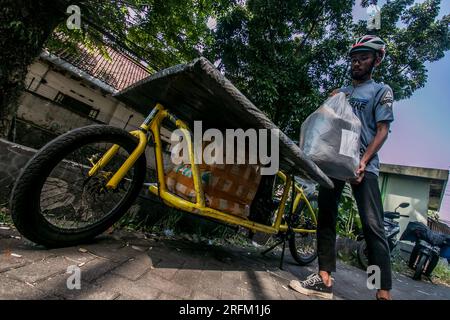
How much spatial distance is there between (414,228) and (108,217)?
6516 millimetres

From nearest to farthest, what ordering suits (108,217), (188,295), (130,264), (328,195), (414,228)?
(188,295)
(130,264)
(108,217)
(328,195)
(414,228)

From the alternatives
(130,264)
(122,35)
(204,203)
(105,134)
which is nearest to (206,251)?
(204,203)

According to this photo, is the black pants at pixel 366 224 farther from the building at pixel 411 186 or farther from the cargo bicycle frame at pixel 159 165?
the building at pixel 411 186

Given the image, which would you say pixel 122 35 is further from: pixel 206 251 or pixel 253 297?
pixel 253 297

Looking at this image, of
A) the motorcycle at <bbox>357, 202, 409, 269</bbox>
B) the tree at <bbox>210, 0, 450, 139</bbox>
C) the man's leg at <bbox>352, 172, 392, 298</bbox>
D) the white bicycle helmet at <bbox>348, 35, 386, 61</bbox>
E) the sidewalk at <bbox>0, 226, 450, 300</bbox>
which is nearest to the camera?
the sidewalk at <bbox>0, 226, 450, 300</bbox>

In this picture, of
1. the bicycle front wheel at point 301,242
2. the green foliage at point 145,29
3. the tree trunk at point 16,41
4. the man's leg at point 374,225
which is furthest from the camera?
the green foliage at point 145,29

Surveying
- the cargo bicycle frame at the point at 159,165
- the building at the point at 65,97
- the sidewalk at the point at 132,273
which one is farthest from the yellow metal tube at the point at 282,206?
the building at the point at 65,97

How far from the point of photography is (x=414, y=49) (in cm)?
1057

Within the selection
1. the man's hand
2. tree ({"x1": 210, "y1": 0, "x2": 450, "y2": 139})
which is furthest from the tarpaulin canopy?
tree ({"x1": 210, "y1": 0, "x2": 450, "y2": 139})

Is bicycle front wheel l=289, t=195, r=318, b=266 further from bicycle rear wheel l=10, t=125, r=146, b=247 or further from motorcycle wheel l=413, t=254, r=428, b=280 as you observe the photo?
motorcycle wheel l=413, t=254, r=428, b=280

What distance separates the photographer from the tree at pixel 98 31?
9.69 ft

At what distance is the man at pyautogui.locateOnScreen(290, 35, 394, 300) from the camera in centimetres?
195

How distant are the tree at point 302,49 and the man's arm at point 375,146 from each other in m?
6.67

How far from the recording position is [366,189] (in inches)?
79.8
